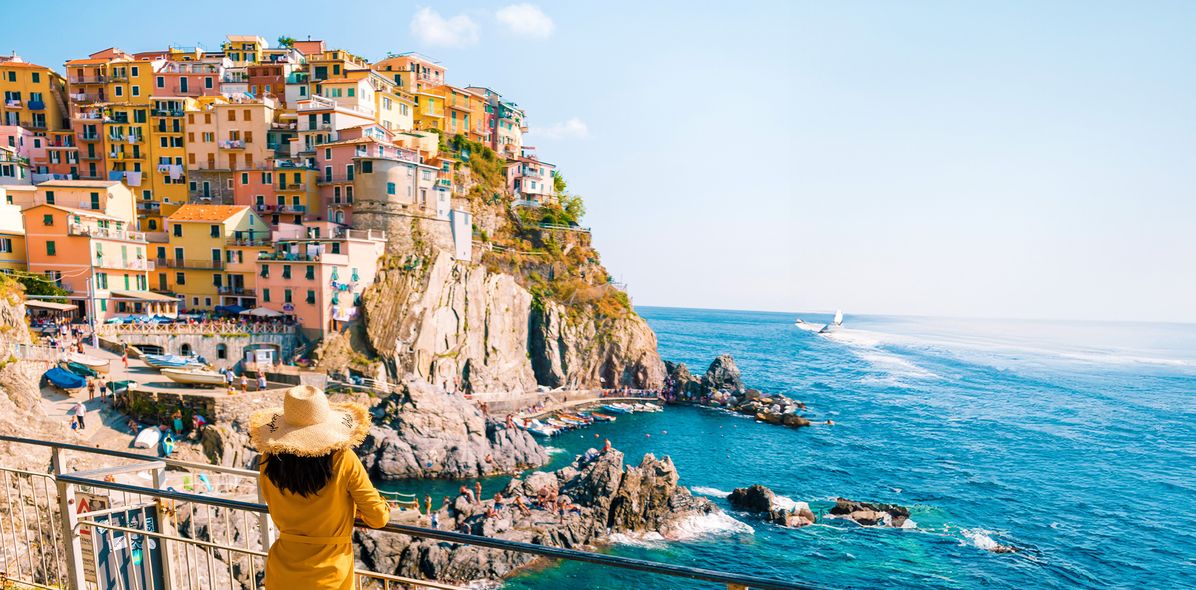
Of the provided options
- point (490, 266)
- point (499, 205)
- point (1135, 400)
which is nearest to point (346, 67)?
point (499, 205)

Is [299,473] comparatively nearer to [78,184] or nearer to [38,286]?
[38,286]

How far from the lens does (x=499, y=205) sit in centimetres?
6041

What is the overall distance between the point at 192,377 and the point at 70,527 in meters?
27.6

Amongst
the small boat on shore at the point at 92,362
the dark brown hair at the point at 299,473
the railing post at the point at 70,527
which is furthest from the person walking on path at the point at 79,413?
the dark brown hair at the point at 299,473

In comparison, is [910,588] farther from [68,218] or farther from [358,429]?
[68,218]

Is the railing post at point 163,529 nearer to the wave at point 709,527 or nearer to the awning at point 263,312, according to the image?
the wave at point 709,527

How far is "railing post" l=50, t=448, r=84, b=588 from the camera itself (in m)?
5.02

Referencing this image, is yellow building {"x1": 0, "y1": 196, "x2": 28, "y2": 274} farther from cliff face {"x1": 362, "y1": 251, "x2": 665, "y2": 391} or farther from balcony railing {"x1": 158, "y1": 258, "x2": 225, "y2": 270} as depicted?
cliff face {"x1": 362, "y1": 251, "x2": 665, "y2": 391}

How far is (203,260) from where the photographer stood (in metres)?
42.5

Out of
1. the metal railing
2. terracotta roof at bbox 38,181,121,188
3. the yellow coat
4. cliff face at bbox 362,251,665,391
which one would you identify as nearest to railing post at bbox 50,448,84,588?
the metal railing

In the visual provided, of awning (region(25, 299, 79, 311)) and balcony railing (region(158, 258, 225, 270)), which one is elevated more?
balcony railing (region(158, 258, 225, 270))

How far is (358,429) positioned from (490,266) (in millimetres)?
50883

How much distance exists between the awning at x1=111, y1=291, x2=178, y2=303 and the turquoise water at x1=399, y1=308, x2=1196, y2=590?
977 inches

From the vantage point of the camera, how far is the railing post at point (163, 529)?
5188 millimetres
